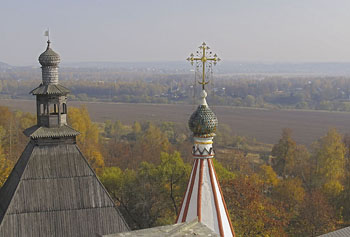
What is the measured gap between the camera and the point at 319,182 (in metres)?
39.5

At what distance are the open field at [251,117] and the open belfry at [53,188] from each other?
50110 mm

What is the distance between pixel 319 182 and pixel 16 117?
126 feet

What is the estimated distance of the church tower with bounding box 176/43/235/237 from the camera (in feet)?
33.8

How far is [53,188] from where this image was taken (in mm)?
16828

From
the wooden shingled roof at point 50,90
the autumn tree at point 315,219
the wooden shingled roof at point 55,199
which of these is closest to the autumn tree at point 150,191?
the autumn tree at point 315,219

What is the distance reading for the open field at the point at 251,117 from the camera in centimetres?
7144

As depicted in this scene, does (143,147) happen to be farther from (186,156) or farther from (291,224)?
(291,224)

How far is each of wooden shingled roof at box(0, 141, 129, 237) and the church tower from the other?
6.91 m

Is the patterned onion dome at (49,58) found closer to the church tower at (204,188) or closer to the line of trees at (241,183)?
the church tower at (204,188)

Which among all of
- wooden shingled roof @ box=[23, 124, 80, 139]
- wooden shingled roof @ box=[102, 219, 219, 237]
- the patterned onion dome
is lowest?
wooden shingled roof @ box=[102, 219, 219, 237]

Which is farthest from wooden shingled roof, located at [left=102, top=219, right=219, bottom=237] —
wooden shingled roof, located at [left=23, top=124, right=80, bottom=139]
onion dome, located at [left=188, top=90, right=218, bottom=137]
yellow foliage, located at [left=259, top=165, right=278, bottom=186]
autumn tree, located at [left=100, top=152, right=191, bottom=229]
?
yellow foliage, located at [left=259, top=165, right=278, bottom=186]

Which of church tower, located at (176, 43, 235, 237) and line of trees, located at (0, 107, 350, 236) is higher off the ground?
church tower, located at (176, 43, 235, 237)

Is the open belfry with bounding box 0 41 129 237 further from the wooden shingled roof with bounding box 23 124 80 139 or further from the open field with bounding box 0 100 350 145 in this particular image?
the open field with bounding box 0 100 350 145

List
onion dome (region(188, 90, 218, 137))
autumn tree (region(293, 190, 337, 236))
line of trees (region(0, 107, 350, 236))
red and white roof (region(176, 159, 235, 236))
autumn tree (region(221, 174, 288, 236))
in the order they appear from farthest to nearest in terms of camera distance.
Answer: autumn tree (region(293, 190, 337, 236))
line of trees (region(0, 107, 350, 236))
autumn tree (region(221, 174, 288, 236))
onion dome (region(188, 90, 218, 137))
red and white roof (region(176, 159, 235, 236))
